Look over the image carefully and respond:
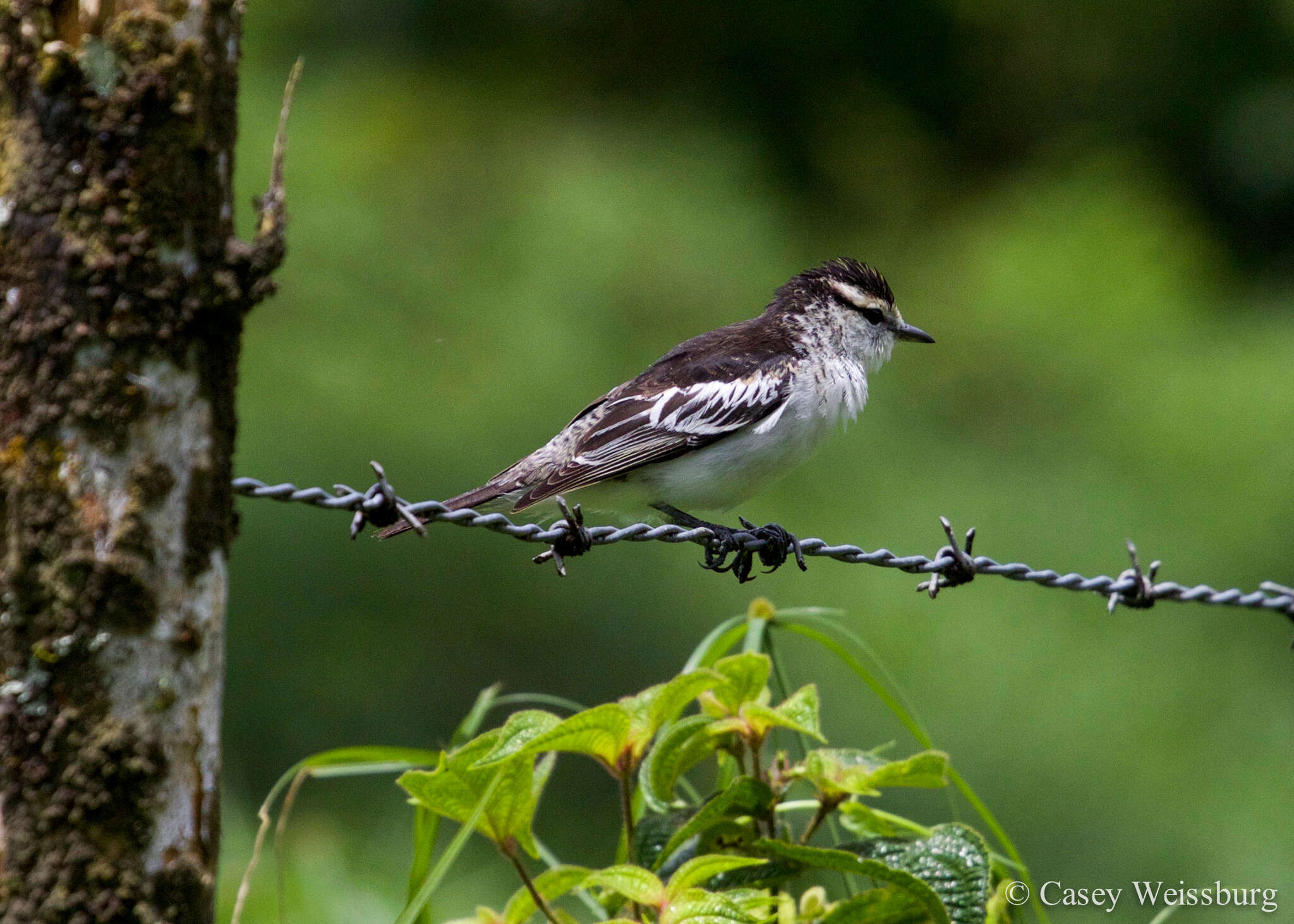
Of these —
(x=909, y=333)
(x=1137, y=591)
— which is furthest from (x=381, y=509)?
(x=909, y=333)

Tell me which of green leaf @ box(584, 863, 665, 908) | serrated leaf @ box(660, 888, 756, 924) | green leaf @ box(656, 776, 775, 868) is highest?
green leaf @ box(656, 776, 775, 868)

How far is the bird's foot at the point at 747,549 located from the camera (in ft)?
13.1

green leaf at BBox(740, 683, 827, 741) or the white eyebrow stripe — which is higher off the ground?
the white eyebrow stripe

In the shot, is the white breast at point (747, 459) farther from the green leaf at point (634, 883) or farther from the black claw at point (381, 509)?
the green leaf at point (634, 883)

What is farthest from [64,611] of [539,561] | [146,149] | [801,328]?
[801,328]

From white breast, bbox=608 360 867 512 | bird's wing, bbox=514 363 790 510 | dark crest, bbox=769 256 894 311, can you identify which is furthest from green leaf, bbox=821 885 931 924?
dark crest, bbox=769 256 894 311

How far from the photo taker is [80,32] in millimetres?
1949

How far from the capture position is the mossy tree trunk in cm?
187

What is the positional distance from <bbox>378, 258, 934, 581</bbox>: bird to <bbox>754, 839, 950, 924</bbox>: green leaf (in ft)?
5.38

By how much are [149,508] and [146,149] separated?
60 centimetres

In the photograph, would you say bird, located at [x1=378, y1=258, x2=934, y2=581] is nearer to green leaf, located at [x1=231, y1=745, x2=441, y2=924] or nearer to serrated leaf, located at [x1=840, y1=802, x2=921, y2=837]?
green leaf, located at [x1=231, y1=745, x2=441, y2=924]

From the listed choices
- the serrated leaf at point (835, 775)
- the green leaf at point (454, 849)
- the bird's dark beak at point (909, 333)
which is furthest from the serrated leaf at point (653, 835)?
the bird's dark beak at point (909, 333)

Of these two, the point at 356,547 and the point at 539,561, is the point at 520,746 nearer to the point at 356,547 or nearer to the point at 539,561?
the point at 539,561

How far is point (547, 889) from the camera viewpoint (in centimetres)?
233
